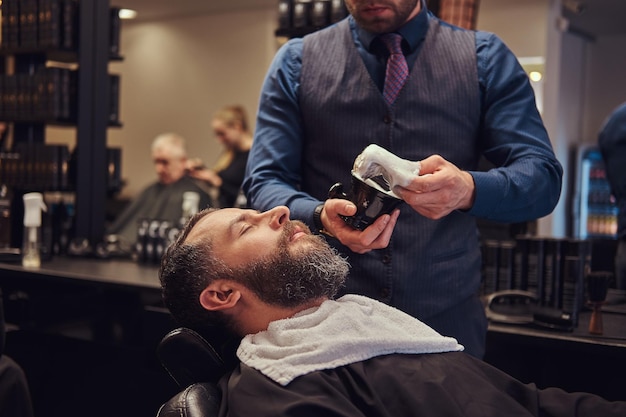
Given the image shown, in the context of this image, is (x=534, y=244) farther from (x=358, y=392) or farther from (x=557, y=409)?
(x=358, y=392)

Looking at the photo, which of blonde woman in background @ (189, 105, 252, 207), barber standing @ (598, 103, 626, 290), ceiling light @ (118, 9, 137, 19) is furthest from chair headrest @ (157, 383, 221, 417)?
ceiling light @ (118, 9, 137, 19)

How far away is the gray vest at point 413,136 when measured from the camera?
1882 mm

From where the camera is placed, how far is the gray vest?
74.1 inches

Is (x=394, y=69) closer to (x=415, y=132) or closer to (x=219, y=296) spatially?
(x=415, y=132)

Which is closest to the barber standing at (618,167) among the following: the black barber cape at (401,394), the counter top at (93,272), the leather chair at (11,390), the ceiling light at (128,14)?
the black barber cape at (401,394)

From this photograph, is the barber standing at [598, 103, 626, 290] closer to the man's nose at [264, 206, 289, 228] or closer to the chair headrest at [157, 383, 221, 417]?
the man's nose at [264, 206, 289, 228]

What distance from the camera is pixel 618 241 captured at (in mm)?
3141

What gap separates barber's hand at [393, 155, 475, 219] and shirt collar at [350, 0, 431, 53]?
469 mm

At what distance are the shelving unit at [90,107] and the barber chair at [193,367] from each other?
2.93m

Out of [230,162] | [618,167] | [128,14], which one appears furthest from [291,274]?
[128,14]

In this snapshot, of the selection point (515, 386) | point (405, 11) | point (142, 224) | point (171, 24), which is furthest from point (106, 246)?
point (171, 24)

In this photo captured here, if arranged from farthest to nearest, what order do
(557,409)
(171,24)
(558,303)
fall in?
(171,24) → (558,303) → (557,409)

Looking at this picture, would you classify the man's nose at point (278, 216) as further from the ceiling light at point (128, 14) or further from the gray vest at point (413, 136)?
the ceiling light at point (128, 14)

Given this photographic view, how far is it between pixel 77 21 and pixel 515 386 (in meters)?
3.56
